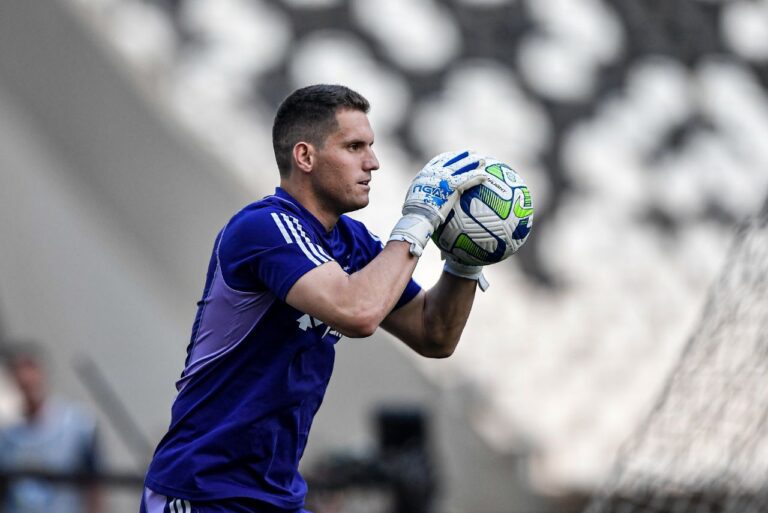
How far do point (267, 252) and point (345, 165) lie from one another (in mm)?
407

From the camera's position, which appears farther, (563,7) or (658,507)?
(563,7)

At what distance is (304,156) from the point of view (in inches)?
167

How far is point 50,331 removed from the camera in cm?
1265

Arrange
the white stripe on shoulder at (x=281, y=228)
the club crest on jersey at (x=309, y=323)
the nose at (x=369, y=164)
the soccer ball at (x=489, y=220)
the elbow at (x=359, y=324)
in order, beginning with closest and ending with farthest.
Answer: the elbow at (x=359, y=324), the white stripe on shoulder at (x=281, y=228), the club crest on jersey at (x=309, y=323), the nose at (x=369, y=164), the soccer ball at (x=489, y=220)

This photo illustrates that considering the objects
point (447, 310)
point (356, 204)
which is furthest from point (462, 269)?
point (356, 204)

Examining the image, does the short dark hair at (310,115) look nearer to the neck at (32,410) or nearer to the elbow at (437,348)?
the elbow at (437,348)

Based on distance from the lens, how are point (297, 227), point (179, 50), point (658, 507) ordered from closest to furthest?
1. point (297, 227)
2. point (658, 507)
3. point (179, 50)

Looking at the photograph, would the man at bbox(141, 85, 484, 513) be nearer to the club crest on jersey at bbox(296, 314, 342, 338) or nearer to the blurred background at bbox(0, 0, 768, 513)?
the club crest on jersey at bbox(296, 314, 342, 338)

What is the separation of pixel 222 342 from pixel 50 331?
895 centimetres

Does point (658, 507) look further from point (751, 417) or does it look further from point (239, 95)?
point (239, 95)

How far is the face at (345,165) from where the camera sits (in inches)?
165

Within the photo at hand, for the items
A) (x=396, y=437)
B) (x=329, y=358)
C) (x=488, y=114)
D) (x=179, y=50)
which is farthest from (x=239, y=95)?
(x=329, y=358)

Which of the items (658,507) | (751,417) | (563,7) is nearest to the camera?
(751,417)

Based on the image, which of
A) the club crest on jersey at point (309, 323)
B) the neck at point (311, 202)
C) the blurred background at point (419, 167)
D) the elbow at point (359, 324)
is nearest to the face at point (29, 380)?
the blurred background at point (419, 167)
